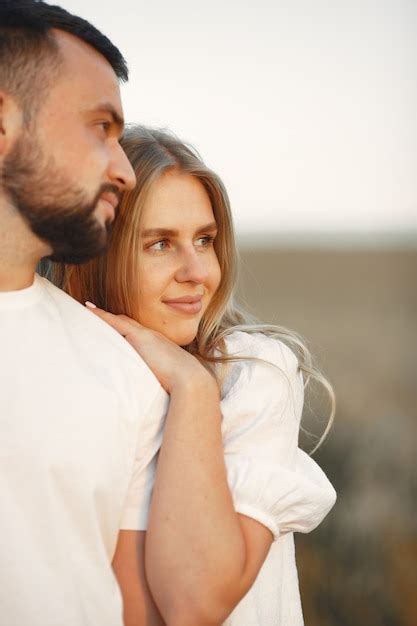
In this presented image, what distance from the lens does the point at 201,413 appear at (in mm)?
2400

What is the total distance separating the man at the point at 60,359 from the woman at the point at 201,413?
0.11 metres

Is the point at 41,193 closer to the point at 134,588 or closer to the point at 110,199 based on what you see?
the point at 110,199

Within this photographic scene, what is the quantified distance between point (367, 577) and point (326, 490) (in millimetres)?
4522

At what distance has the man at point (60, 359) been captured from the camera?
2133 millimetres

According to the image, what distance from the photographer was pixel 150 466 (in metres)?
2.40

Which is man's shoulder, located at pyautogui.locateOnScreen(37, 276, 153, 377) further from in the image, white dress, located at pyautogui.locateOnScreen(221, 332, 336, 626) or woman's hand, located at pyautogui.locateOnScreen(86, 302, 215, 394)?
white dress, located at pyautogui.locateOnScreen(221, 332, 336, 626)

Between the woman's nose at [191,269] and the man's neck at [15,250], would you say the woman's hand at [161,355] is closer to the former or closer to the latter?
the woman's nose at [191,269]

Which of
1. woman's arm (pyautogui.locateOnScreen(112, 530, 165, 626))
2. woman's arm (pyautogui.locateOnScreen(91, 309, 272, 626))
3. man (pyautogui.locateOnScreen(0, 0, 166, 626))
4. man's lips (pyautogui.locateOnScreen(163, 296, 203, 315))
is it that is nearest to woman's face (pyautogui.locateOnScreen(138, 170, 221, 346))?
man's lips (pyautogui.locateOnScreen(163, 296, 203, 315))

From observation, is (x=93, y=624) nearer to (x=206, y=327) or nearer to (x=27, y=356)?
(x=27, y=356)

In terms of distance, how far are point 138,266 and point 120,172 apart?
0.42 m

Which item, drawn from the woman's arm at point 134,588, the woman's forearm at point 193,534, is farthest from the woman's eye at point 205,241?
the woman's arm at point 134,588

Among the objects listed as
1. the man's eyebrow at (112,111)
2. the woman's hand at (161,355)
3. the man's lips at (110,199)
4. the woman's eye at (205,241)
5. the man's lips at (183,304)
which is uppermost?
the man's eyebrow at (112,111)

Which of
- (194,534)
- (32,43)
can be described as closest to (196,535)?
(194,534)

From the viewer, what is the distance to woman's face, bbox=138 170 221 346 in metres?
2.76
